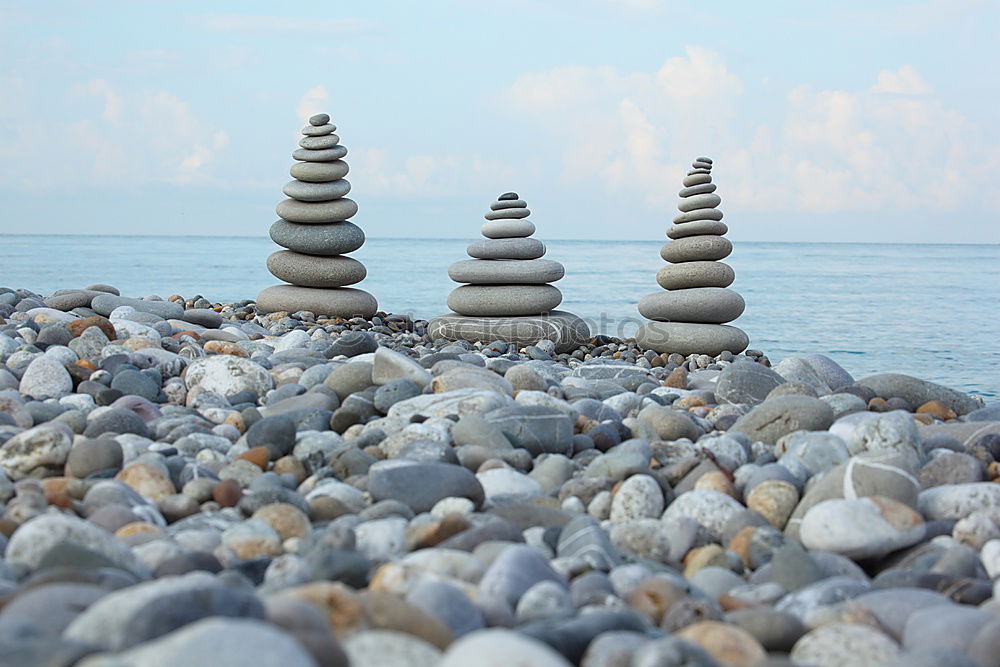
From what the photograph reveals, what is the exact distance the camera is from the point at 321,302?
962cm

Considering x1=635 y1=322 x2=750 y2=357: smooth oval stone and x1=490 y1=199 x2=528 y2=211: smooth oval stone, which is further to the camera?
x1=490 y1=199 x2=528 y2=211: smooth oval stone

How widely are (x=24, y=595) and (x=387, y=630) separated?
0.73m

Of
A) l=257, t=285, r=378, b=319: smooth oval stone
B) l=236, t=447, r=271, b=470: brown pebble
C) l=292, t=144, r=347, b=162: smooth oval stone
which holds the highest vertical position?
l=292, t=144, r=347, b=162: smooth oval stone

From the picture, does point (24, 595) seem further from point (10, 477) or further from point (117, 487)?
point (10, 477)

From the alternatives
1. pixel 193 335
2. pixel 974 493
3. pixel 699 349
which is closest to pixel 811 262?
pixel 699 349

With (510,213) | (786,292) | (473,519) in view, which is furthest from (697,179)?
(786,292)

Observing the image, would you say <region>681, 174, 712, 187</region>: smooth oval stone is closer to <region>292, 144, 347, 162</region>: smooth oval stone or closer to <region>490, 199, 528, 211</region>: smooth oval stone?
<region>490, 199, 528, 211</region>: smooth oval stone

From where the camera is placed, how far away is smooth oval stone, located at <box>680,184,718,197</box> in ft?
29.0

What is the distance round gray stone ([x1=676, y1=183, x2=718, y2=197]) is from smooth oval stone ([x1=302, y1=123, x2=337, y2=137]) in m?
3.63

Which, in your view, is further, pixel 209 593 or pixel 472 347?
pixel 472 347

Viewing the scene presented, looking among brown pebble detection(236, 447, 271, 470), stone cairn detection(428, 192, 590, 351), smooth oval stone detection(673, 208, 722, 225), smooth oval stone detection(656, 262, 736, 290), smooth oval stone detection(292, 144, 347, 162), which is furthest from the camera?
smooth oval stone detection(292, 144, 347, 162)

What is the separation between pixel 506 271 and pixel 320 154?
2427mm

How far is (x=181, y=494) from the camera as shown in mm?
3033

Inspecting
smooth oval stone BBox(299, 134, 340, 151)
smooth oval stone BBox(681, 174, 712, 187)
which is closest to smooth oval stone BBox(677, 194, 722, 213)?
smooth oval stone BBox(681, 174, 712, 187)
